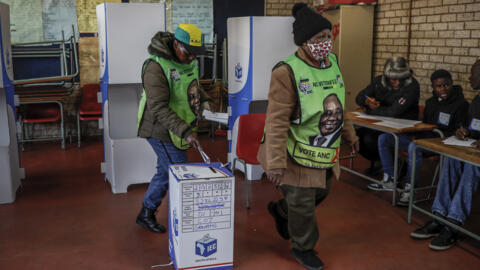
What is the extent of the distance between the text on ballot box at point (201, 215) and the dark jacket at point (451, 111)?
2.34 metres

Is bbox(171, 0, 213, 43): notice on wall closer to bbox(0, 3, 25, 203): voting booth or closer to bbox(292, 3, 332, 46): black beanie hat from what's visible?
bbox(0, 3, 25, 203): voting booth

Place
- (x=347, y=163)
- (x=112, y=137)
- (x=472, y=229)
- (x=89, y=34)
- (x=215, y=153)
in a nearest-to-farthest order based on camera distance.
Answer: (x=472, y=229) → (x=112, y=137) → (x=347, y=163) → (x=215, y=153) → (x=89, y=34)

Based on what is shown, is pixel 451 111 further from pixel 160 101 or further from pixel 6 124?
pixel 6 124

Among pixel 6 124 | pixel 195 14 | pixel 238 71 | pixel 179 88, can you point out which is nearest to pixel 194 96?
pixel 179 88

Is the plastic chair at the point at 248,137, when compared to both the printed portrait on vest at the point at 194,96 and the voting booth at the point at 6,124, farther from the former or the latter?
the voting booth at the point at 6,124

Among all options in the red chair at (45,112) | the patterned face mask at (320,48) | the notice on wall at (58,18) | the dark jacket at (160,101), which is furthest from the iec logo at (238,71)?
the notice on wall at (58,18)

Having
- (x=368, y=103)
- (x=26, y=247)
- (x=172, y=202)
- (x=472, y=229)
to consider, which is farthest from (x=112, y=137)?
(x=472, y=229)

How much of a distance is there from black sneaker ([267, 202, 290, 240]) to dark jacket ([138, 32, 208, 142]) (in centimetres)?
76

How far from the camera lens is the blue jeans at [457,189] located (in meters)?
3.27

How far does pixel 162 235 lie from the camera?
345cm

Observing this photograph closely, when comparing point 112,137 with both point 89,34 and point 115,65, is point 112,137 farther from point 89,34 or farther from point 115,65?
point 89,34

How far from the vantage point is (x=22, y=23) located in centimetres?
627

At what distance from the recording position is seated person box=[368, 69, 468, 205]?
407cm

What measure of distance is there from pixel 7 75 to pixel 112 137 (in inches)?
42.1
